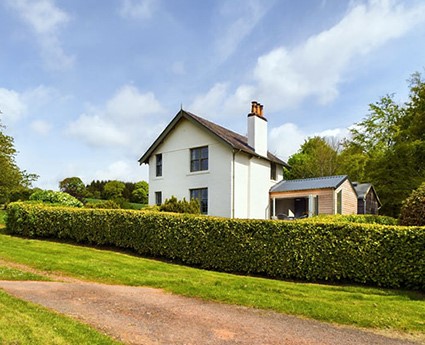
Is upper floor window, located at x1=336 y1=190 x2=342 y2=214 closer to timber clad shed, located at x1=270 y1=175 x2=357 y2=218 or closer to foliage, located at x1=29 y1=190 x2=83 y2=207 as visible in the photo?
timber clad shed, located at x1=270 y1=175 x2=357 y2=218

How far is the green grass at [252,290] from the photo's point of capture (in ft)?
21.0

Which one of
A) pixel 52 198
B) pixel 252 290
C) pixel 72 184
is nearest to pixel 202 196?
pixel 52 198

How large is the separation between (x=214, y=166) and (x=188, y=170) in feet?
7.14

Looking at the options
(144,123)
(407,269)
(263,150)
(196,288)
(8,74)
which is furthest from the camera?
(263,150)

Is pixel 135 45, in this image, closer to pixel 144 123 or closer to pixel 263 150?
pixel 144 123

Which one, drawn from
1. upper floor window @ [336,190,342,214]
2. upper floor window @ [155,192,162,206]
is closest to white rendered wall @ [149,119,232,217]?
upper floor window @ [155,192,162,206]

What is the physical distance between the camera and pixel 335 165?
4656 centimetres

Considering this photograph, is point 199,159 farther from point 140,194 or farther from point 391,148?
point 140,194

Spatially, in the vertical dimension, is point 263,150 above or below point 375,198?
above

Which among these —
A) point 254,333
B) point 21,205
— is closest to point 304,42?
point 254,333

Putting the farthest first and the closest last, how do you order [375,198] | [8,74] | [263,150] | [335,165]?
[335,165] → [375,198] → [263,150] → [8,74]

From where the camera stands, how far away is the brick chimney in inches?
937

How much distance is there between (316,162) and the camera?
46.7 m

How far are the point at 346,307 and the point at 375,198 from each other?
26.5 m
